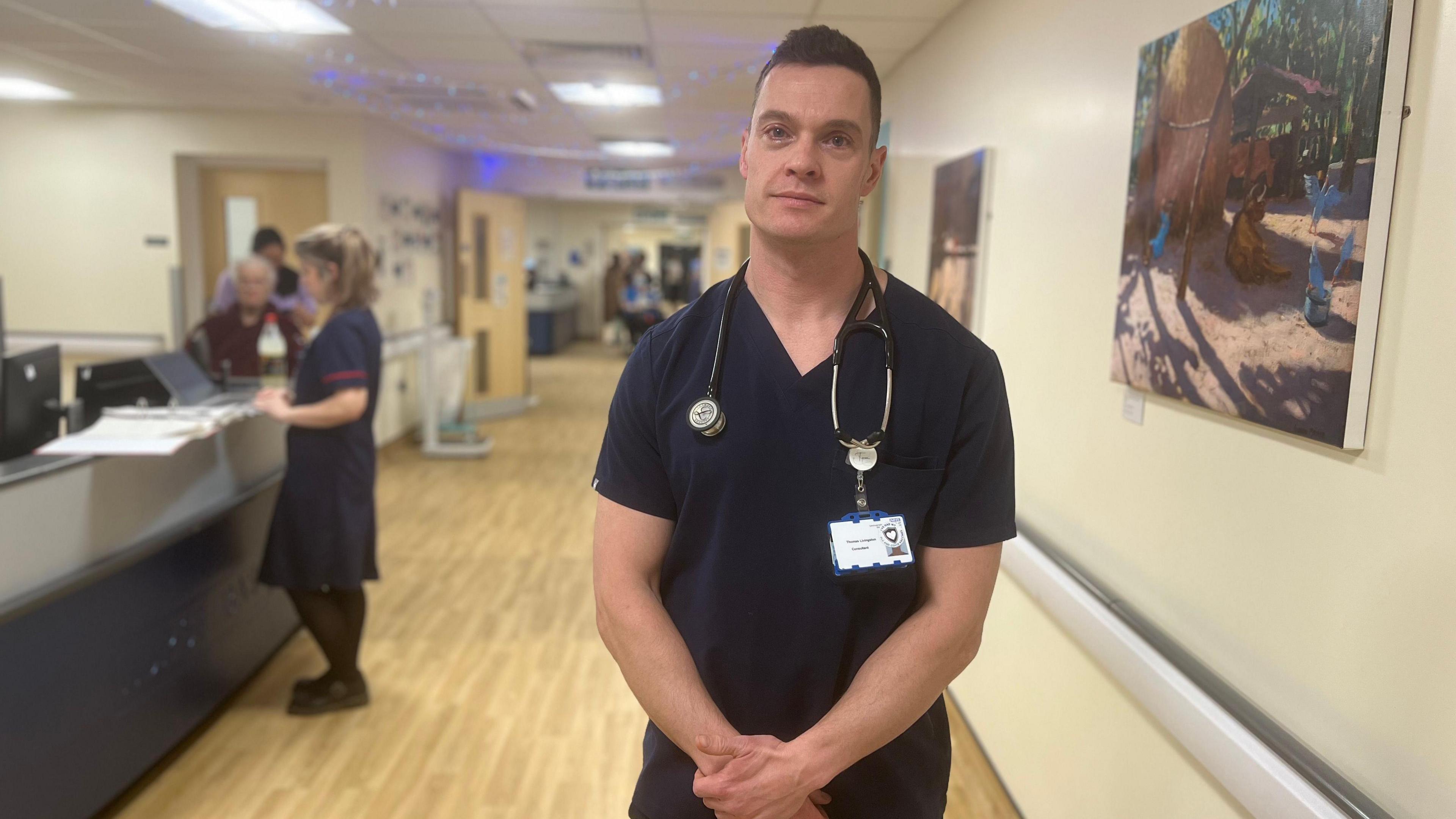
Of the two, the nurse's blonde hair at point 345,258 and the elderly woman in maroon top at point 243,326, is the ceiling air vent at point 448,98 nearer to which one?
the elderly woman in maroon top at point 243,326

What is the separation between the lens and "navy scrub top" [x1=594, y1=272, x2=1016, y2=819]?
115 centimetres

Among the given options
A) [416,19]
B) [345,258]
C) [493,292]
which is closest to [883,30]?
[416,19]

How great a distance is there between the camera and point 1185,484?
1.81 m

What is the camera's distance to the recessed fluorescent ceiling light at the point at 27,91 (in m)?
5.94

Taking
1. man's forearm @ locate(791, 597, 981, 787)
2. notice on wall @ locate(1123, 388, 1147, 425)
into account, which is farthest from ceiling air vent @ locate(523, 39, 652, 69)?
man's forearm @ locate(791, 597, 981, 787)

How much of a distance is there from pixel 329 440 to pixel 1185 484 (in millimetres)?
2487

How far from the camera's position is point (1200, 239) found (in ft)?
5.73

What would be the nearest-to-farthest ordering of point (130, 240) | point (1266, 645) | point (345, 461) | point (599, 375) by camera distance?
point (1266, 645) < point (345, 461) < point (130, 240) < point (599, 375)

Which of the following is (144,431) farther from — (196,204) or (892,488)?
(196,204)

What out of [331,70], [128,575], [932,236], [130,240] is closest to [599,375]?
[130,240]

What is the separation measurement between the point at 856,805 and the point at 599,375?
11.7 meters

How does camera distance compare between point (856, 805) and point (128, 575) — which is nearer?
point (856, 805)

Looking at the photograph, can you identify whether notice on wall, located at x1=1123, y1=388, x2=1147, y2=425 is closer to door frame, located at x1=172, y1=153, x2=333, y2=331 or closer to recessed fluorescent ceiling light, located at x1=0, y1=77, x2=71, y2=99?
door frame, located at x1=172, y1=153, x2=333, y2=331

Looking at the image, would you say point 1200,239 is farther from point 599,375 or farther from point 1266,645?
point 599,375
